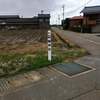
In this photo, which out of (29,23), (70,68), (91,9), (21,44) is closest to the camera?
(70,68)

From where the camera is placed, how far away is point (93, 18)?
36656 millimetres

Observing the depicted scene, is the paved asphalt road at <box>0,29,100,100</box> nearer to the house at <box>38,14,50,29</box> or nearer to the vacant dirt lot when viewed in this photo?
the vacant dirt lot

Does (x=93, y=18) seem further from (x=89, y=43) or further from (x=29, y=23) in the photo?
(x=29, y=23)

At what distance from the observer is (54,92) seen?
11.7ft

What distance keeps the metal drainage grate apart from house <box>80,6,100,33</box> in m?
31.5

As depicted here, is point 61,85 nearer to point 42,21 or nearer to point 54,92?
point 54,92

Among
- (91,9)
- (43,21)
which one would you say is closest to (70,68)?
(91,9)

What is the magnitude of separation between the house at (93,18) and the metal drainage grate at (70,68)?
103 feet

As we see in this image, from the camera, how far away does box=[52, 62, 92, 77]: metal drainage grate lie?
496cm

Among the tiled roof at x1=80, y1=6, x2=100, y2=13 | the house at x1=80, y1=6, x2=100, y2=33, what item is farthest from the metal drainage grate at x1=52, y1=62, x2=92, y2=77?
the tiled roof at x1=80, y1=6, x2=100, y2=13

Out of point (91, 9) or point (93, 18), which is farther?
point (91, 9)

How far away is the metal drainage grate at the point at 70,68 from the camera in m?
4.96

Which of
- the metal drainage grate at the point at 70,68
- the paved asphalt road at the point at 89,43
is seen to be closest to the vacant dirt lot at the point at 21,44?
the paved asphalt road at the point at 89,43

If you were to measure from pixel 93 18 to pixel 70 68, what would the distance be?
33.7m
